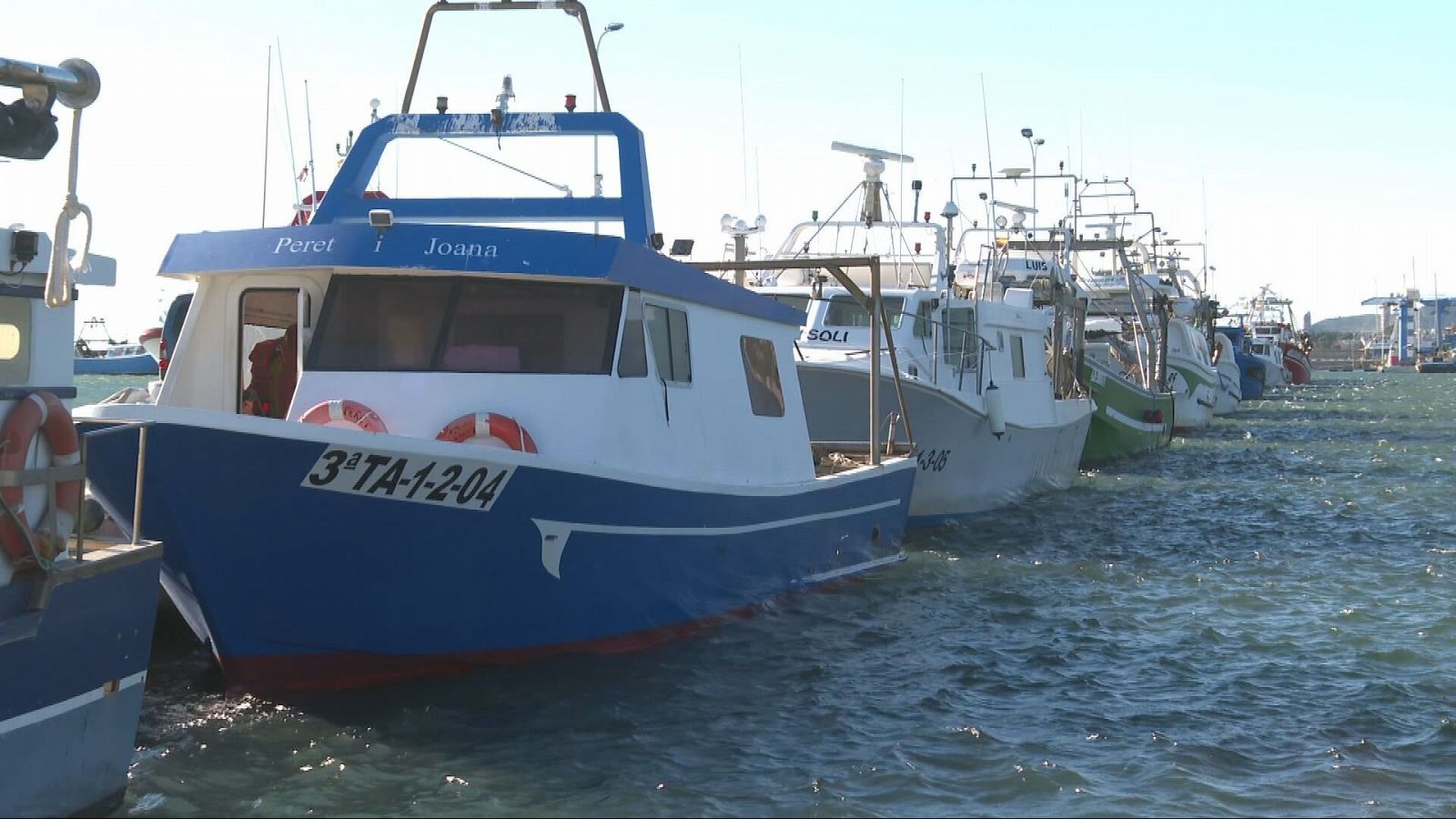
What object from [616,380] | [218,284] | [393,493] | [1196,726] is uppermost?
[218,284]

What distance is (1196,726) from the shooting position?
8.83 m

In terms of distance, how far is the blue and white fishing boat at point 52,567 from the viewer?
5.96 m

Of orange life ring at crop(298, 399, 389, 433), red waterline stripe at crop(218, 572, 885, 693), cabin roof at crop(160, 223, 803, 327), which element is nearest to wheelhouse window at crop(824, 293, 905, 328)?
cabin roof at crop(160, 223, 803, 327)

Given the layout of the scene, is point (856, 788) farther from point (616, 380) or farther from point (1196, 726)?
point (616, 380)

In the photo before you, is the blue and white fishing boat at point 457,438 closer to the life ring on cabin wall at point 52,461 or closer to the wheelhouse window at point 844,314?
the life ring on cabin wall at point 52,461

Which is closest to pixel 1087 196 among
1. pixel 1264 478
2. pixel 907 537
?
pixel 1264 478

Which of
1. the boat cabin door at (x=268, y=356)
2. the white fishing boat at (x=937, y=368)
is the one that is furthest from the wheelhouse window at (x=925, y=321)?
the boat cabin door at (x=268, y=356)

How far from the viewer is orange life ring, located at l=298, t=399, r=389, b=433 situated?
29.8 ft

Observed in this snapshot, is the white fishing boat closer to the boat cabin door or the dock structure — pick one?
the boat cabin door

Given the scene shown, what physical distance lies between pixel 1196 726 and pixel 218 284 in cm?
691

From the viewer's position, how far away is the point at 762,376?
12.2 m

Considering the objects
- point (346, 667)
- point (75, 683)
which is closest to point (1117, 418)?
point (346, 667)

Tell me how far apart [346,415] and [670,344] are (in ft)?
8.14

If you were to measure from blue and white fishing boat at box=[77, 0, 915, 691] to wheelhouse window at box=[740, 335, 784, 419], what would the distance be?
29mm
